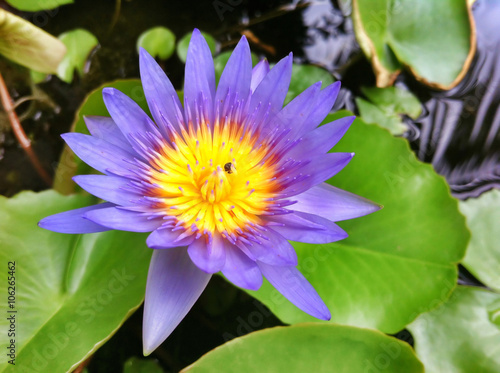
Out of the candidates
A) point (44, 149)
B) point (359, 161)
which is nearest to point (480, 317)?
point (359, 161)

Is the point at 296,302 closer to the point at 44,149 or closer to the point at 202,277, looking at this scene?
the point at 202,277

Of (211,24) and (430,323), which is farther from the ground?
(211,24)

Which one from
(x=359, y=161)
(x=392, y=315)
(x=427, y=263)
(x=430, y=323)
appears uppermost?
(x=359, y=161)

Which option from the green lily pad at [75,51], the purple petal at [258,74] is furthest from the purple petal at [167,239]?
the green lily pad at [75,51]

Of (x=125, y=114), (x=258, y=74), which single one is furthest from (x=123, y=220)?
(x=258, y=74)

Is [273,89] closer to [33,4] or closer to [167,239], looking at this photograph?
[167,239]

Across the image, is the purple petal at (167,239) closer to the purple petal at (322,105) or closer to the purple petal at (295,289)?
the purple petal at (295,289)

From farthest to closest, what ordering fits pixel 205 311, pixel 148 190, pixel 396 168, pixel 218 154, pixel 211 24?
pixel 211 24, pixel 205 311, pixel 396 168, pixel 218 154, pixel 148 190
